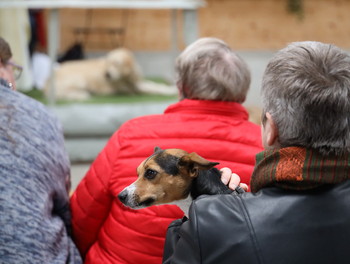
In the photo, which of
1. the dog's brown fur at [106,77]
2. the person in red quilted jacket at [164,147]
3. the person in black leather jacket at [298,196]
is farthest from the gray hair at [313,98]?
the dog's brown fur at [106,77]

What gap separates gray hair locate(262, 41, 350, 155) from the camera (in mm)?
1028

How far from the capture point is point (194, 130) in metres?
1.66

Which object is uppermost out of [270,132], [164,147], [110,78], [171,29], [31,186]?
[270,132]

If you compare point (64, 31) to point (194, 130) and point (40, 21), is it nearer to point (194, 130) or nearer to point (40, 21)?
point (40, 21)

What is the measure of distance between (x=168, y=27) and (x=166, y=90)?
2585 millimetres

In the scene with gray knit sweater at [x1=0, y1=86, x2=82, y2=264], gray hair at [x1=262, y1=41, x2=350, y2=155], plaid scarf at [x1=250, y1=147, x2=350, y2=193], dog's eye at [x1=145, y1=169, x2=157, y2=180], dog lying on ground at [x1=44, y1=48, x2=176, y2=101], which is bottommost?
dog lying on ground at [x1=44, y1=48, x2=176, y2=101]

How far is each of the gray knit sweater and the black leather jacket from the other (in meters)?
0.68

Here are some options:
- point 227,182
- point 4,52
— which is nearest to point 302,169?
point 227,182

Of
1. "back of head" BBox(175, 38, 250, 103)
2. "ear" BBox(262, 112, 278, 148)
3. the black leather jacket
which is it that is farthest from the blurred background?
the black leather jacket

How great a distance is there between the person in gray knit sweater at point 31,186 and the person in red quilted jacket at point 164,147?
10 centimetres

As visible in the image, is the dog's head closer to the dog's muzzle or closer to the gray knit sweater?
the dog's muzzle

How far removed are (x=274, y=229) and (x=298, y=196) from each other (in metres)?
0.09

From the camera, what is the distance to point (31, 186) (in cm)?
161

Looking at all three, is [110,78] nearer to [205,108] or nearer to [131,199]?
[205,108]
